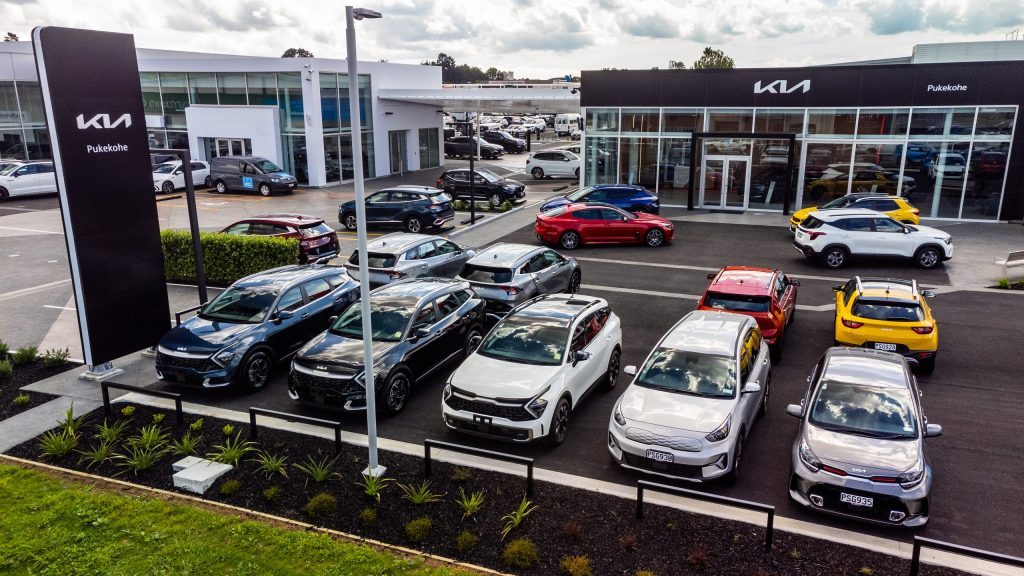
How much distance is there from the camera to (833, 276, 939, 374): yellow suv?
12117 mm

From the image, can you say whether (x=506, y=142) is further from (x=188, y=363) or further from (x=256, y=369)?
(x=188, y=363)

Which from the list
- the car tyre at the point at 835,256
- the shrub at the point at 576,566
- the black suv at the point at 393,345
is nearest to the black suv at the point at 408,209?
the black suv at the point at 393,345

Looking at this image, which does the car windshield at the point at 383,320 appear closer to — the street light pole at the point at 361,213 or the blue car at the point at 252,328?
the blue car at the point at 252,328

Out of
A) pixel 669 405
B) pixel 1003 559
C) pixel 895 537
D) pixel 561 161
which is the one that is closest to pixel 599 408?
pixel 669 405

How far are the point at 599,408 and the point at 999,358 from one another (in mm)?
7902

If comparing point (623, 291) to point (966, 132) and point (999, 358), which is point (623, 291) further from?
point (966, 132)

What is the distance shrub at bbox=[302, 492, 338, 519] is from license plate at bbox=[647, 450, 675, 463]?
12.8 feet

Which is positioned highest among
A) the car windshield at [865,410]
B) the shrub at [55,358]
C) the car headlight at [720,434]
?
the car windshield at [865,410]

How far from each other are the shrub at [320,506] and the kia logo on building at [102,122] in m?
7.50

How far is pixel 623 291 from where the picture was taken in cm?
1791

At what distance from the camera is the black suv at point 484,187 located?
30062 mm

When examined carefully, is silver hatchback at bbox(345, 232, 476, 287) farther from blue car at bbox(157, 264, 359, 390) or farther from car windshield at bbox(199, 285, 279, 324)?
car windshield at bbox(199, 285, 279, 324)

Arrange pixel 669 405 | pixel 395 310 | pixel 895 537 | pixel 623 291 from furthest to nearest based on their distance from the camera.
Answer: pixel 623 291, pixel 395 310, pixel 669 405, pixel 895 537

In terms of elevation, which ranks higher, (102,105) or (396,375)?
(102,105)
